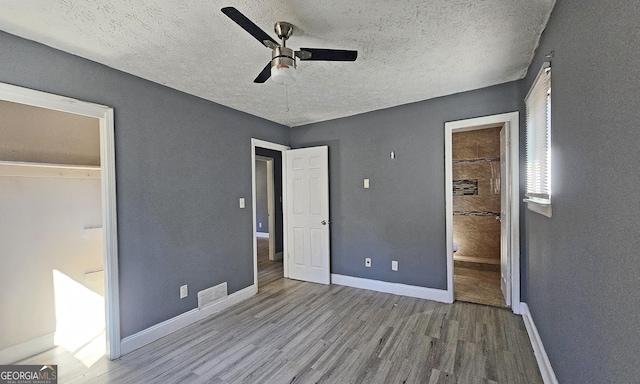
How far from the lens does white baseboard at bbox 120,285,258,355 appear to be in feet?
7.75

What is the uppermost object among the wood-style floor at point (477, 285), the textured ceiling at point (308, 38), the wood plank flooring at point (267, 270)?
the textured ceiling at point (308, 38)

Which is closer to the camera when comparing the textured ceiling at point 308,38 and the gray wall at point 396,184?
the textured ceiling at point 308,38

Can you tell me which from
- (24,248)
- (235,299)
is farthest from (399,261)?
(24,248)

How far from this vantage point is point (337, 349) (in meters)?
2.34

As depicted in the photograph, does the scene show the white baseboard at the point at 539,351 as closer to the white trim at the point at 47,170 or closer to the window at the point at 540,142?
the window at the point at 540,142

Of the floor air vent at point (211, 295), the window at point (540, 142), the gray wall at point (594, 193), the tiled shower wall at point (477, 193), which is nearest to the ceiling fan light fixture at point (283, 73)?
the gray wall at point (594, 193)

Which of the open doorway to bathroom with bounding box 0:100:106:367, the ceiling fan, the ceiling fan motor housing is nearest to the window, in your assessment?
the ceiling fan

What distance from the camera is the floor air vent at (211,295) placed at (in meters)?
2.97

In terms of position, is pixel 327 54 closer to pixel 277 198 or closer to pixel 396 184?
pixel 396 184

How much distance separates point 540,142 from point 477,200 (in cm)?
299

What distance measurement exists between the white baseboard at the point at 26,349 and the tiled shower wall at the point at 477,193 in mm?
5654

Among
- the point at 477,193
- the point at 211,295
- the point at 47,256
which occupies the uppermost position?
the point at 477,193

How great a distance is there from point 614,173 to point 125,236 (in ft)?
10.4

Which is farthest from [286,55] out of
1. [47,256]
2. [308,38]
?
[47,256]
